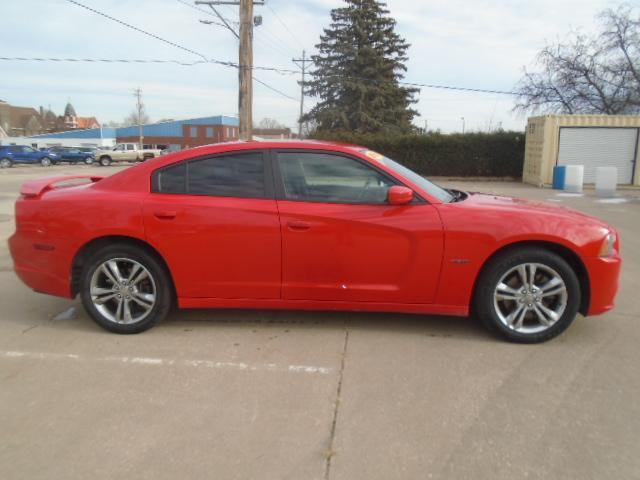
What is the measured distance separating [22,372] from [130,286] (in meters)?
0.96

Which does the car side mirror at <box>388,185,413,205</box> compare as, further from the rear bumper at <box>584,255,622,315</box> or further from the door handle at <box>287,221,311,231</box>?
→ the rear bumper at <box>584,255,622,315</box>

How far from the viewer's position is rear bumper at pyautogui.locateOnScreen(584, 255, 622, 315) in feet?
12.5

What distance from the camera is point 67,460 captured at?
255cm

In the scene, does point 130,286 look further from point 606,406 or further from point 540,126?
point 540,126

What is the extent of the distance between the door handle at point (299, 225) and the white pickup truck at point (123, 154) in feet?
133

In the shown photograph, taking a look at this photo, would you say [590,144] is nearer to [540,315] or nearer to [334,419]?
[540,315]

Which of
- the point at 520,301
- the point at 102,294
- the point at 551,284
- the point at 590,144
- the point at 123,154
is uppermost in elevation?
the point at 590,144

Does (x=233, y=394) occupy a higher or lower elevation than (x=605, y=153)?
lower

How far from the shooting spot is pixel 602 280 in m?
3.82

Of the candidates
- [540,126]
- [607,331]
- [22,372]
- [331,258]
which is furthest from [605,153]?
[22,372]

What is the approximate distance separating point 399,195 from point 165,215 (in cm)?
179

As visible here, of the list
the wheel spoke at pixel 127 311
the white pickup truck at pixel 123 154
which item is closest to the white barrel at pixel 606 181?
the wheel spoke at pixel 127 311

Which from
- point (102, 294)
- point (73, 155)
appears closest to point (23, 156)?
point (73, 155)

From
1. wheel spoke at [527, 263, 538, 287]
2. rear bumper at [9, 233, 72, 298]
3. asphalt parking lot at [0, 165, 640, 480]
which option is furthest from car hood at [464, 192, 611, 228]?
rear bumper at [9, 233, 72, 298]
